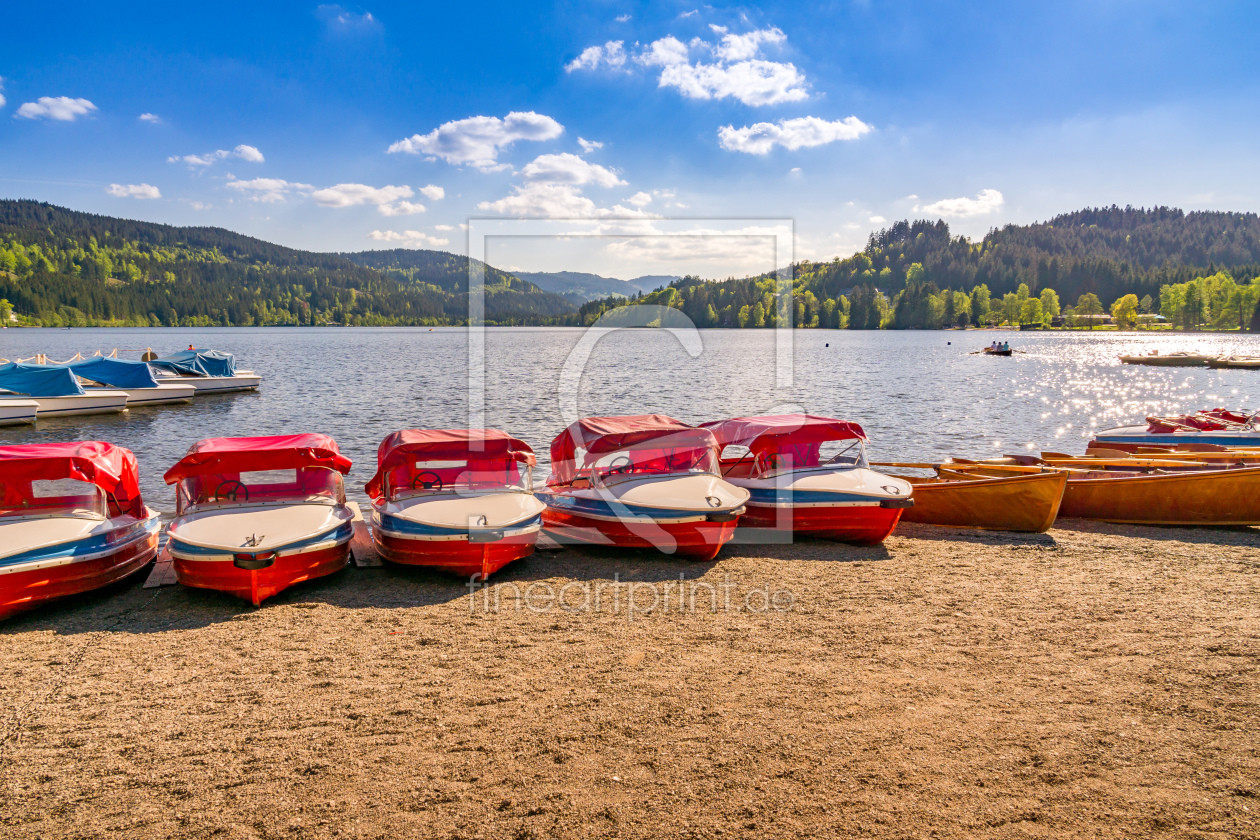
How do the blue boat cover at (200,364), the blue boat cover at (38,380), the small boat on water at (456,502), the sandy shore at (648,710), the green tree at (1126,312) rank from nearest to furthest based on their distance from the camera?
the sandy shore at (648,710), the small boat on water at (456,502), the blue boat cover at (38,380), the blue boat cover at (200,364), the green tree at (1126,312)

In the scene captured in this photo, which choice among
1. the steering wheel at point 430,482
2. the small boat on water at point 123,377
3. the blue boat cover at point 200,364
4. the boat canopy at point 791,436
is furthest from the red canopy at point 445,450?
the blue boat cover at point 200,364

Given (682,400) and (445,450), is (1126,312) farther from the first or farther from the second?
(445,450)

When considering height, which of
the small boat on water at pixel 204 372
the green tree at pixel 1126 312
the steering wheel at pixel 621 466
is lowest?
the steering wheel at pixel 621 466

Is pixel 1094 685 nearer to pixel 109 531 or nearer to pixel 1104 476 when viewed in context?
pixel 1104 476

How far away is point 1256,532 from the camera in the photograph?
13883 mm

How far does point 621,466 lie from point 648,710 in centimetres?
700

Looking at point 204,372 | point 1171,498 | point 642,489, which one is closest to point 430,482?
point 642,489

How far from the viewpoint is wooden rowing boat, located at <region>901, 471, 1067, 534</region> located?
1369 centimetres

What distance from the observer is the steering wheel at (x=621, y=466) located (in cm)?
1371

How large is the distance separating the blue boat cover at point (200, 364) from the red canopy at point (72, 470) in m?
45.4

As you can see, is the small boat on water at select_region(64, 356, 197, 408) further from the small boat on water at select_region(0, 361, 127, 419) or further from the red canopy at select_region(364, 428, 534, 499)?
the red canopy at select_region(364, 428, 534, 499)

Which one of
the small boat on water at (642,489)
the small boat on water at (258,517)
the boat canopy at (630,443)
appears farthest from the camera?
the boat canopy at (630,443)

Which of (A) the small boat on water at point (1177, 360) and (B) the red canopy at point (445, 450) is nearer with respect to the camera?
(B) the red canopy at point (445, 450)

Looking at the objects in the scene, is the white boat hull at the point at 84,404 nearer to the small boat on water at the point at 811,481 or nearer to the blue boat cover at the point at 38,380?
the blue boat cover at the point at 38,380
